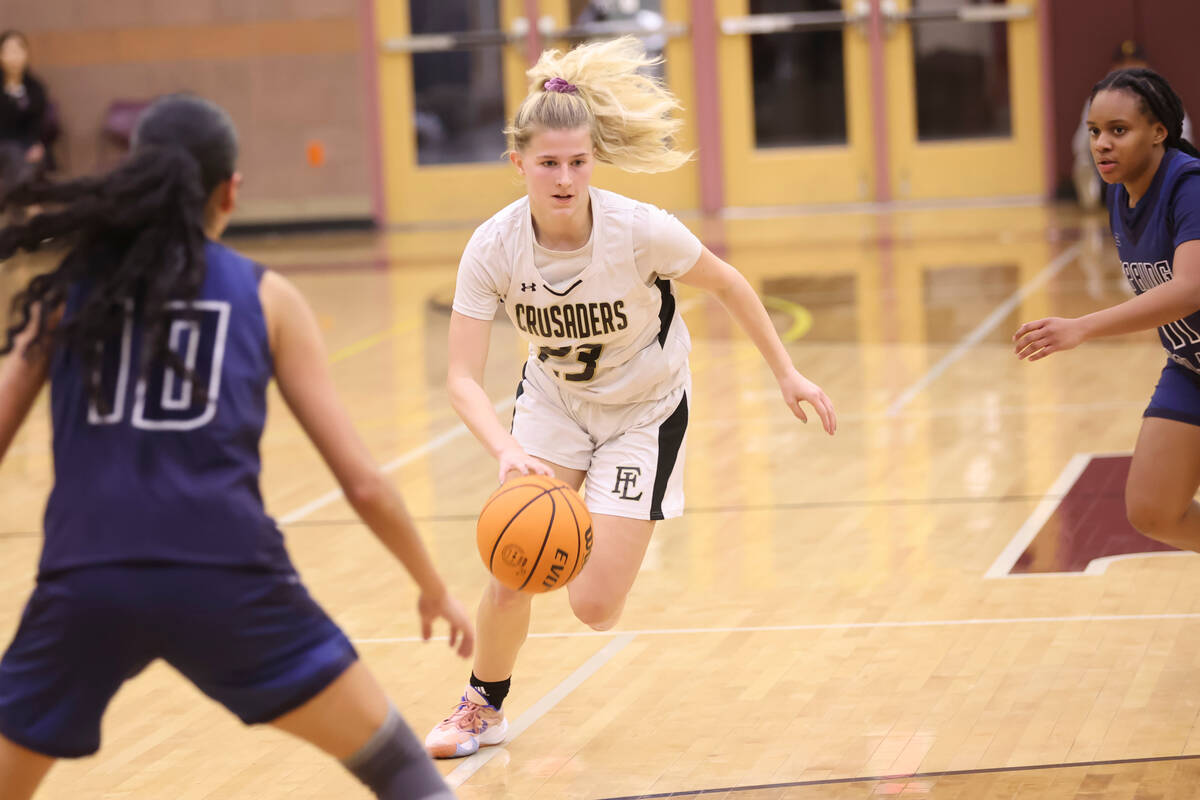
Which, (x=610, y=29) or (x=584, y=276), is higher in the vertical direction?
(x=610, y=29)

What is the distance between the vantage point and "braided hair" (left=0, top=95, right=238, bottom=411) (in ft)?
7.53

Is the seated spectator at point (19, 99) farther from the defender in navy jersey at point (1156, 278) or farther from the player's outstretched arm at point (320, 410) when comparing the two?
the player's outstretched arm at point (320, 410)

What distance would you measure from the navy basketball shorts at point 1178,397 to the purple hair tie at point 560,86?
165 cm

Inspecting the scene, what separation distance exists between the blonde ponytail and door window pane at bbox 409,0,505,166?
41.7 ft

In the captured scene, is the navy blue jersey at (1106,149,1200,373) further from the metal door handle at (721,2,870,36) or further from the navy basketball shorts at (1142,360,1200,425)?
the metal door handle at (721,2,870,36)

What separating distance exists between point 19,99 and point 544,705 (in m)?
12.2

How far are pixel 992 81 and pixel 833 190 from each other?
184 centimetres

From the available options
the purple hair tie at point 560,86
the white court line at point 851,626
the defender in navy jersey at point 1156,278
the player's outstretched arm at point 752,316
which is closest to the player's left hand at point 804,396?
the player's outstretched arm at point 752,316

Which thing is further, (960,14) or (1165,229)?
(960,14)

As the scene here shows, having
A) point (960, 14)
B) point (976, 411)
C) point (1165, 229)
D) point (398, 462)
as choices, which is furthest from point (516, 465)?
point (960, 14)

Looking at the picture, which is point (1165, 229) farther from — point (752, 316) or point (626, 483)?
point (626, 483)

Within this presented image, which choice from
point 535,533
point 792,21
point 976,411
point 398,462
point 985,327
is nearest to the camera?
point 535,533

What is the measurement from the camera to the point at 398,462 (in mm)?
7488

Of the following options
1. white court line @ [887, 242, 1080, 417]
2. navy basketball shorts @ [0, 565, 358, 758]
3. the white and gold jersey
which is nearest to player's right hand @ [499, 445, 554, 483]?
the white and gold jersey
